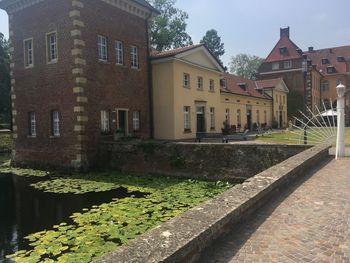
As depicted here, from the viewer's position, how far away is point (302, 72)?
176ft

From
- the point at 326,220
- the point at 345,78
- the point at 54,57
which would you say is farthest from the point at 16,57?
the point at 345,78

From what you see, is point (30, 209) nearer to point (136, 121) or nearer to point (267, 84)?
point (136, 121)

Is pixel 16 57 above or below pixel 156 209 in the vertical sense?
above

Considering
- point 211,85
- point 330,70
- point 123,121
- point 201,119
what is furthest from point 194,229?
point 330,70

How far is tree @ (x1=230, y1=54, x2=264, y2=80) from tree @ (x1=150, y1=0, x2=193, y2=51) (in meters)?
32.5

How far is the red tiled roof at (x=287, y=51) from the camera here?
5492 cm

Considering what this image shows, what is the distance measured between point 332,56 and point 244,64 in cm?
1773

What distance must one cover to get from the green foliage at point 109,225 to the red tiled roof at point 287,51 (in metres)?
47.6

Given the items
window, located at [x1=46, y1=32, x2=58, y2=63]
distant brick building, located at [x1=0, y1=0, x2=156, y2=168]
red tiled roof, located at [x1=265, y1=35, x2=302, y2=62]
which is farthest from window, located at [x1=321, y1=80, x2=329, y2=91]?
window, located at [x1=46, y1=32, x2=58, y2=63]

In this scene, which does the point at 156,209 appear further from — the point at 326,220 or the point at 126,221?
the point at 326,220

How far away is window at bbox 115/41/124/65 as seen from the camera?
776 inches

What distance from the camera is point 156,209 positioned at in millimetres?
9289

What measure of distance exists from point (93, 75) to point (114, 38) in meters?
3.02

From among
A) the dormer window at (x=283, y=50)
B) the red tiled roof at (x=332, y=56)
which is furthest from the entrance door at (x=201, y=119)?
the red tiled roof at (x=332, y=56)
